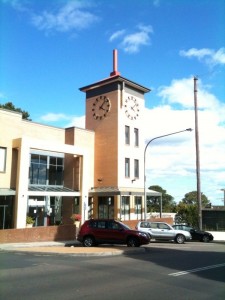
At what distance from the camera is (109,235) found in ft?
73.4

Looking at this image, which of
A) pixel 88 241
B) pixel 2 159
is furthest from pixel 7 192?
pixel 88 241

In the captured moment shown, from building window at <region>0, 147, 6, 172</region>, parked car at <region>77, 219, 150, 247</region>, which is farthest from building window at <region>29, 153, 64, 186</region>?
parked car at <region>77, 219, 150, 247</region>

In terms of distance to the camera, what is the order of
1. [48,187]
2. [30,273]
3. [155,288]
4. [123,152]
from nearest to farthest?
1. [155,288]
2. [30,273]
3. [48,187]
4. [123,152]

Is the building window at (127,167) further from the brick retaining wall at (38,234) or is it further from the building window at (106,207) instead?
the brick retaining wall at (38,234)

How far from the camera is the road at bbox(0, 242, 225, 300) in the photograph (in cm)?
873

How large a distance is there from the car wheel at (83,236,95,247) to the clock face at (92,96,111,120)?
18.2 metres

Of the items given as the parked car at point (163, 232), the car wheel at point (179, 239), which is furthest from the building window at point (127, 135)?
the car wheel at point (179, 239)

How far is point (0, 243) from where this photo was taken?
22922mm

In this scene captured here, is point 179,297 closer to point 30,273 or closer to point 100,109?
point 30,273

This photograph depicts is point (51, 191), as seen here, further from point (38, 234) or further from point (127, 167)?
point (127, 167)

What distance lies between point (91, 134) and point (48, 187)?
8.53 m

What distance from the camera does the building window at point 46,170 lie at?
3183 cm

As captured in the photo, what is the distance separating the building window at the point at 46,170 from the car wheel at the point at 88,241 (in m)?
10.5

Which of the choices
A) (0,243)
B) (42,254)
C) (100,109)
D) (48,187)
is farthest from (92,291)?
(100,109)
